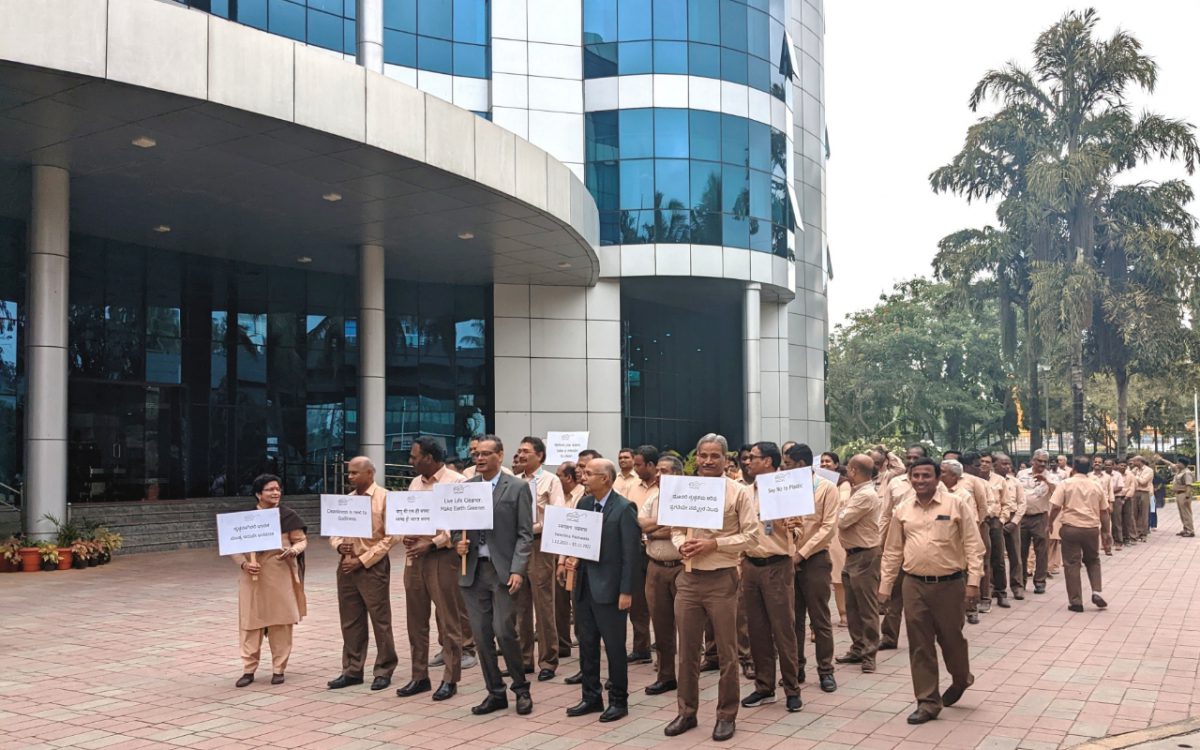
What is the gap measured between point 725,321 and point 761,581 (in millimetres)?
27236

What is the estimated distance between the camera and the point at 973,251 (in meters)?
43.0

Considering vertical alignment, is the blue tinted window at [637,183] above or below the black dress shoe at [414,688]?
above

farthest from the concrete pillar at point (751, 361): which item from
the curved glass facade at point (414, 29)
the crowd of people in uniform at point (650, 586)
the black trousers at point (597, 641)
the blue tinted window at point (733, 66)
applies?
the black trousers at point (597, 641)

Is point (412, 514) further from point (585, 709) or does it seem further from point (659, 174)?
point (659, 174)

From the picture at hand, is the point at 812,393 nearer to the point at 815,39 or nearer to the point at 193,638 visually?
the point at 815,39

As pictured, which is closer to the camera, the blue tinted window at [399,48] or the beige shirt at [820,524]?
the beige shirt at [820,524]

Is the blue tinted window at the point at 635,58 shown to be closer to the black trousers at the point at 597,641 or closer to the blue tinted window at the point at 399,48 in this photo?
the blue tinted window at the point at 399,48

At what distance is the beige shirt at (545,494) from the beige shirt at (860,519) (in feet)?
8.75

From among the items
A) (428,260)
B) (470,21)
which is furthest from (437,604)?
(470,21)

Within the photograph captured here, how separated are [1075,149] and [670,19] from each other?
1966cm

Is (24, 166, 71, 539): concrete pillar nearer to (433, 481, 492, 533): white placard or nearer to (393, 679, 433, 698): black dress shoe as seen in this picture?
(393, 679, 433, 698): black dress shoe

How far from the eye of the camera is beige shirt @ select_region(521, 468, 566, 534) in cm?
998

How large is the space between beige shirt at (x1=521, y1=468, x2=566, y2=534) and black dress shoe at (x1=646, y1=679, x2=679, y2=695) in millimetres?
1976

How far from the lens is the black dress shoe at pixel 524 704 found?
26.2 feet
